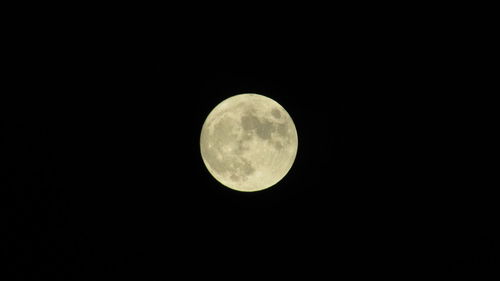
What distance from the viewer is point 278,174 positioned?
14.0 feet

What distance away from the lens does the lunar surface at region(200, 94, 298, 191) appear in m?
4.05

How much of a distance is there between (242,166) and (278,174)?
473 mm

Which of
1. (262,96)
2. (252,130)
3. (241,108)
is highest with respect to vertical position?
(262,96)

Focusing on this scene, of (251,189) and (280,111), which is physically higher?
(280,111)

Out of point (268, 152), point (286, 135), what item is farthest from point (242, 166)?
point (286, 135)

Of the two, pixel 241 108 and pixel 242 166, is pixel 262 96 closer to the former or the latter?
pixel 241 108

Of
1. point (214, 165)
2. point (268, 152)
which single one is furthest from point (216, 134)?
point (268, 152)

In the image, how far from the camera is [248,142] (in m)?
4.02

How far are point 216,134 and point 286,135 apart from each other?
2.71 ft

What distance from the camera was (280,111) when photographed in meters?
4.38

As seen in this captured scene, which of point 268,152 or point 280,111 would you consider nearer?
point 268,152

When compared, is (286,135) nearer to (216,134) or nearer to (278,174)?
(278,174)

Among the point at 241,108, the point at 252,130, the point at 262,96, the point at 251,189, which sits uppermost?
the point at 262,96

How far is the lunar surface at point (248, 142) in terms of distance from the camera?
13.3 ft
